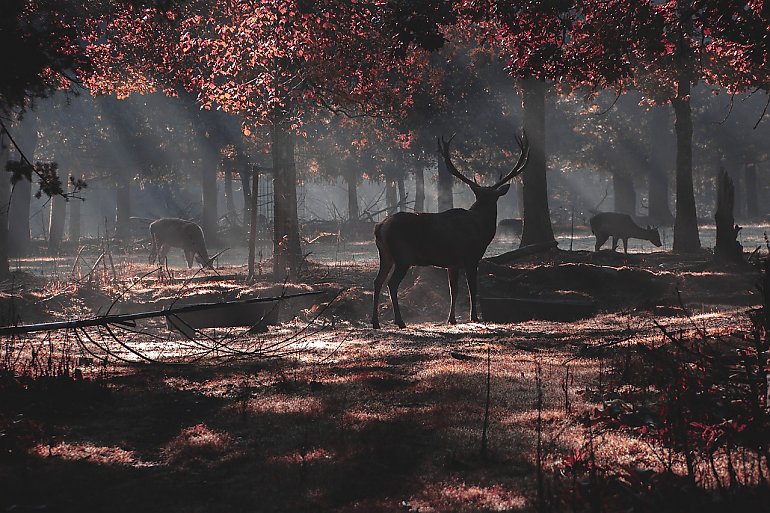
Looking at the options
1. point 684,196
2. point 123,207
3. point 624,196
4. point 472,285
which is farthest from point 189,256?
point 624,196

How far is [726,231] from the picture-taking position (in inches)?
772

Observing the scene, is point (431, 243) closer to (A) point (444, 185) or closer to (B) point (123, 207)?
(A) point (444, 185)

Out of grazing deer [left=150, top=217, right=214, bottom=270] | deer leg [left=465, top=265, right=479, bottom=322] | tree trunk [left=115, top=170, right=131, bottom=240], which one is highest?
tree trunk [left=115, top=170, right=131, bottom=240]

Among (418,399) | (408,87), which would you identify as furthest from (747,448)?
(408,87)

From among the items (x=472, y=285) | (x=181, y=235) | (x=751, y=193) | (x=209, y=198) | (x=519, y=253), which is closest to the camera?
(x=472, y=285)

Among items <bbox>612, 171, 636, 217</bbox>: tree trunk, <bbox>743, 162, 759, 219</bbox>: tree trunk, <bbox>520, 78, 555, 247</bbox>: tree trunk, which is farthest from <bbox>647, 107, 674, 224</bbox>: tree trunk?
<bbox>520, 78, 555, 247</bbox>: tree trunk

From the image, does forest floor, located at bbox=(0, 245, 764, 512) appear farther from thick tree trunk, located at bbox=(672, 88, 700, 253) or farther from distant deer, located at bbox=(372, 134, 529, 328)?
thick tree trunk, located at bbox=(672, 88, 700, 253)

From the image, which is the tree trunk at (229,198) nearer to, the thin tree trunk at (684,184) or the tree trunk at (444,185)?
the tree trunk at (444,185)

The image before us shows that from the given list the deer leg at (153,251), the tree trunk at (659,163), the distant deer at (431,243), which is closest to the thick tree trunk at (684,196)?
the distant deer at (431,243)

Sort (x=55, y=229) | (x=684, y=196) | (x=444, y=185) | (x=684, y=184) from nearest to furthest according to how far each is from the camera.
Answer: (x=684, y=196)
(x=684, y=184)
(x=55, y=229)
(x=444, y=185)

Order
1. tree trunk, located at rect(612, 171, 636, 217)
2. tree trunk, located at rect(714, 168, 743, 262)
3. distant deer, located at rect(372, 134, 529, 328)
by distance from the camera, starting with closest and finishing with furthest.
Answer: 1. distant deer, located at rect(372, 134, 529, 328)
2. tree trunk, located at rect(714, 168, 743, 262)
3. tree trunk, located at rect(612, 171, 636, 217)

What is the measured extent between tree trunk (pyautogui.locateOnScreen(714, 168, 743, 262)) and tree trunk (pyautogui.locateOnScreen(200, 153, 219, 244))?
99.6 feet

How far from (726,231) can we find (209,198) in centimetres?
3229

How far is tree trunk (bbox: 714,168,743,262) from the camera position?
19484 millimetres
